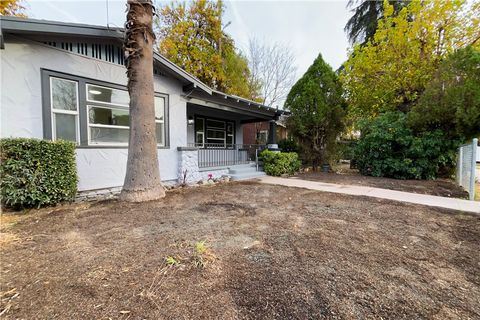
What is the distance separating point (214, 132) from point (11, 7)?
43.7 ft

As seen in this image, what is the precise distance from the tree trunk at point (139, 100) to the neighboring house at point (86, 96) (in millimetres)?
1041

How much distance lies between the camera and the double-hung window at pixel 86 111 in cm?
495

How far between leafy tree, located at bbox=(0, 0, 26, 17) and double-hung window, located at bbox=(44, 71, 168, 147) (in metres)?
11.3

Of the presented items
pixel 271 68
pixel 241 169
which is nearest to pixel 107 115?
pixel 241 169

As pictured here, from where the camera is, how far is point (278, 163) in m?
9.88

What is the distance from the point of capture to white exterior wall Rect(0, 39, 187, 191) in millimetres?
4344

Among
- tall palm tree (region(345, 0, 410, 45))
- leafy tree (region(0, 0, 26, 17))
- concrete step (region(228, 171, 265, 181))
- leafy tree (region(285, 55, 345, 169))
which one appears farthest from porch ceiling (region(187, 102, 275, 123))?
leafy tree (region(0, 0, 26, 17))

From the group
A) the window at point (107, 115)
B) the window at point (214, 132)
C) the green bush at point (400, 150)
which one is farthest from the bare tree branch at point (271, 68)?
the window at point (107, 115)

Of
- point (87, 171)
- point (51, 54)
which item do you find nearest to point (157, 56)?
point (51, 54)

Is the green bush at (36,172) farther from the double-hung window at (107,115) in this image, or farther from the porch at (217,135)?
the porch at (217,135)

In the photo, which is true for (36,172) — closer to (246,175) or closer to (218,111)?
(246,175)

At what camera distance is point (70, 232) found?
126 inches

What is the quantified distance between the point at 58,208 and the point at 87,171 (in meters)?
1.18

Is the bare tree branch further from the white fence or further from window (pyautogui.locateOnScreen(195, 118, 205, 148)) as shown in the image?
the white fence
